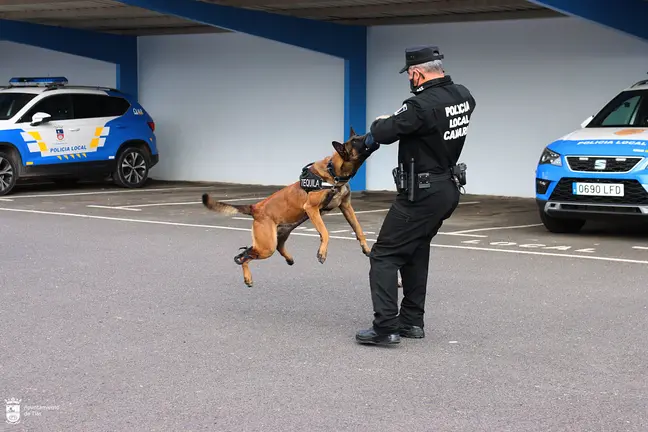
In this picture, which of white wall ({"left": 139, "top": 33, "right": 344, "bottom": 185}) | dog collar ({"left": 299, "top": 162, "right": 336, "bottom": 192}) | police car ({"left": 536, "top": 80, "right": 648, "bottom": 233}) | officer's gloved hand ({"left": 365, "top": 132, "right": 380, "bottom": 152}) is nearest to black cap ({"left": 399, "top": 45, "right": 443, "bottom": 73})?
officer's gloved hand ({"left": 365, "top": 132, "right": 380, "bottom": 152})

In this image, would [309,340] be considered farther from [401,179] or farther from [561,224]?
[561,224]

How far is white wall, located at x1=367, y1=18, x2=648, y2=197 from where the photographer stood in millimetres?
16766

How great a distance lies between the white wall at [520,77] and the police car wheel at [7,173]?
6490mm

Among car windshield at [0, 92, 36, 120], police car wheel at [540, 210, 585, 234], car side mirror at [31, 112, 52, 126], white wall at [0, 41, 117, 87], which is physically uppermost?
white wall at [0, 41, 117, 87]

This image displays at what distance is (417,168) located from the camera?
6.50 m

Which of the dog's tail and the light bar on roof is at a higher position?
the light bar on roof

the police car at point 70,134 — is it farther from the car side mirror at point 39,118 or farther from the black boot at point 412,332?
the black boot at point 412,332

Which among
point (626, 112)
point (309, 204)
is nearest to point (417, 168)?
Answer: point (309, 204)

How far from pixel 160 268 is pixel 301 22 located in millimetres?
9028

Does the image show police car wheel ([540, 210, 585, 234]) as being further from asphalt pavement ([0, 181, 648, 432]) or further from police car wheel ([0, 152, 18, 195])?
police car wheel ([0, 152, 18, 195])

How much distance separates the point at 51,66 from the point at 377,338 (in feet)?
62.8

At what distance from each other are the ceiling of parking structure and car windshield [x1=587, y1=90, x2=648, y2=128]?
11.6 ft

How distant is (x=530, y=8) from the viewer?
16.6 metres

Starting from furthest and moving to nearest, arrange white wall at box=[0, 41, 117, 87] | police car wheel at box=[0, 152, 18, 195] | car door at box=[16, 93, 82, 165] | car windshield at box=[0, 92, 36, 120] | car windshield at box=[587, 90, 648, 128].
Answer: white wall at box=[0, 41, 117, 87]
car windshield at box=[0, 92, 36, 120]
car door at box=[16, 93, 82, 165]
police car wheel at box=[0, 152, 18, 195]
car windshield at box=[587, 90, 648, 128]
